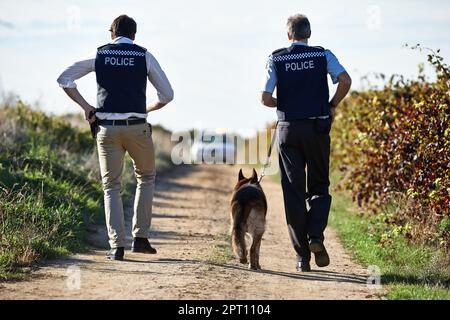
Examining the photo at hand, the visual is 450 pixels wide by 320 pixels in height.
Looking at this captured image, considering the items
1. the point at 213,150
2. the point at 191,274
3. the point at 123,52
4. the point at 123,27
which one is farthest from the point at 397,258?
the point at 213,150

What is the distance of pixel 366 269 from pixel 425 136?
2.21 m

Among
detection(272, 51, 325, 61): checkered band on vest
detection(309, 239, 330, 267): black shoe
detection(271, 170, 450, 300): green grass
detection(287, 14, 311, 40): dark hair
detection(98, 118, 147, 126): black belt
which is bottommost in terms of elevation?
detection(271, 170, 450, 300): green grass

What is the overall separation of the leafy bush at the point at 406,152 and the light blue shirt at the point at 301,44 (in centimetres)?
197

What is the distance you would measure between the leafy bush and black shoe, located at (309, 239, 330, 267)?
6.28ft

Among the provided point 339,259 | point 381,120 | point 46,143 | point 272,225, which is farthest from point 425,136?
point 46,143

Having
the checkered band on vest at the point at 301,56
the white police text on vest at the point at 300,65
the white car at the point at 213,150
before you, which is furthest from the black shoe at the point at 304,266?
the white car at the point at 213,150

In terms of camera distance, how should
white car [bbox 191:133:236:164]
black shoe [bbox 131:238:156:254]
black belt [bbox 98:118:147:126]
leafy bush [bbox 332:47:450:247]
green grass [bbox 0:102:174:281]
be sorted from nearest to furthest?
black belt [bbox 98:118:147:126] → green grass [bbox 0:102:174:281] → black shoe [bbox 131:238:156:254] → leafy bush [bbox 332:47:450:247] → white car [bbox 191:133:236:164]

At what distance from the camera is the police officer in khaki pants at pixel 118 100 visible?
8.91 meters

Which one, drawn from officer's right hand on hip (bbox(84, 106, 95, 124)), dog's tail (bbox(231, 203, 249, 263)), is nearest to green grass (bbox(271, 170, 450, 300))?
dog's tail (bbox(231, 203, 249, 263))

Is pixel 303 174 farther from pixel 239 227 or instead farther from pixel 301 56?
pixel 301 56

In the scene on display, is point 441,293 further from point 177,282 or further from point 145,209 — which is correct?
point 145,209

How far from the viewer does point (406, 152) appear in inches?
472

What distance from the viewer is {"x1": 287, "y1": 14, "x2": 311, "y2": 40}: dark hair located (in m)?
8.71

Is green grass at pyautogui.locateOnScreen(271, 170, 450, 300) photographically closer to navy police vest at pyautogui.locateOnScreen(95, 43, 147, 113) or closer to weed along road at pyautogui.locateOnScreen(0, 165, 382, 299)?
weed along road at pyautogui.locateOnScreen(0, 165, 382, 299)
